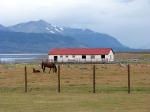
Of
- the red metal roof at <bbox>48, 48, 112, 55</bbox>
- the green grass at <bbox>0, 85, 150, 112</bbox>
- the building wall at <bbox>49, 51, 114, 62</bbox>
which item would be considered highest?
the red metal roof at <bbox>48, 48, 112, 55</bbox>

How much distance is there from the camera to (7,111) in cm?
2045

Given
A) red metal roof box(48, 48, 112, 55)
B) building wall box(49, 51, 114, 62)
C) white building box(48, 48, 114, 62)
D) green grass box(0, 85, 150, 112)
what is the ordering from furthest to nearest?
red metal roof box(48, 48, 112, 55) → white building box(48, 48, 114, 62) → building wall box(49, 51, 114, 62) → green grass box(0, 85, 150, 112)

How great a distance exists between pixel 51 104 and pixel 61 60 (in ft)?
311

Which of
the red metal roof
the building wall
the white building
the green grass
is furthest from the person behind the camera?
the red metal roof

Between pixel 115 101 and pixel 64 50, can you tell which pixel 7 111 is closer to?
pixel 115 101

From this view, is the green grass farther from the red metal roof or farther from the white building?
the red metal roof

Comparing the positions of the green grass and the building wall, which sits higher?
the building wall

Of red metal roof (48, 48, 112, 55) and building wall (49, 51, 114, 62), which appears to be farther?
red metal roof (48, 48, 112, 55)

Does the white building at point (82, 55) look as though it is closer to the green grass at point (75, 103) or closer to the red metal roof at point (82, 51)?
the red metal roof at point (82, 51)

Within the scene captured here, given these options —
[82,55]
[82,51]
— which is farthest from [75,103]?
[82,51]

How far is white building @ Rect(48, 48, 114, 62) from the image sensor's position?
384ft

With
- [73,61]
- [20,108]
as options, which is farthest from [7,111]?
[73,61]

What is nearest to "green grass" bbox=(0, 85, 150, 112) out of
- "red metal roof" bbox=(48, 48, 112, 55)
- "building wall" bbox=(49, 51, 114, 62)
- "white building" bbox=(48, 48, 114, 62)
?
"building wall" bbox=(49, 51, 114, 62)

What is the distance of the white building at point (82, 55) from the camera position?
117 metres
